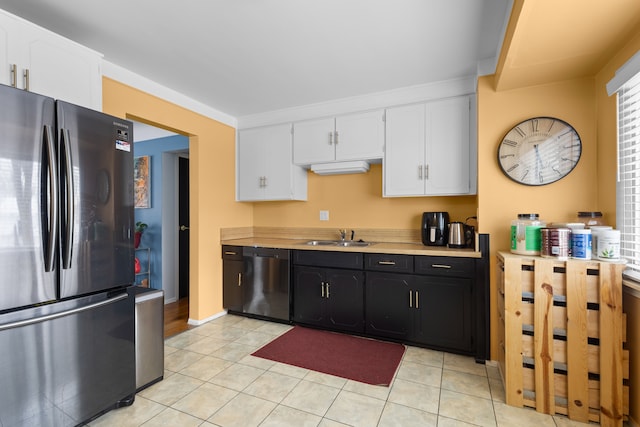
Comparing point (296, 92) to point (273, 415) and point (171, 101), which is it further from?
point (273, 415)

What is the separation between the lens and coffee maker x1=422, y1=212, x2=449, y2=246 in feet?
9.64

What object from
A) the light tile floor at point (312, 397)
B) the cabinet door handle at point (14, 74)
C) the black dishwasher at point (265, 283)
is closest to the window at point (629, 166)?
the light tile floor at point (312, 397)

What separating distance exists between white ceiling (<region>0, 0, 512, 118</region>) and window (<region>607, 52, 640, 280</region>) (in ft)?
2.60

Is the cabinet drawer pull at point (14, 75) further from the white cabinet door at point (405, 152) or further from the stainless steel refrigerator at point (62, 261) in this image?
the white cabinet door at point (405, 152)

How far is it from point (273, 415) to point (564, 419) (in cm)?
174

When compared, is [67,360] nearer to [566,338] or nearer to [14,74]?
[14,74]

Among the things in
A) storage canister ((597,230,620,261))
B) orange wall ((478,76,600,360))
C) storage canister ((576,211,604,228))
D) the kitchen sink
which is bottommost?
the kitchen sink

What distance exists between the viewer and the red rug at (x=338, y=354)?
7.57 ft

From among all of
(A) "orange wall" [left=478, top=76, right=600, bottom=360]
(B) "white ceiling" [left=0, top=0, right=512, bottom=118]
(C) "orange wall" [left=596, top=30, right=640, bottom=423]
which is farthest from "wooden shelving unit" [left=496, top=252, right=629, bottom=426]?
(B) "white ceiling" [left=0, top=0, right=512, bottom=118]

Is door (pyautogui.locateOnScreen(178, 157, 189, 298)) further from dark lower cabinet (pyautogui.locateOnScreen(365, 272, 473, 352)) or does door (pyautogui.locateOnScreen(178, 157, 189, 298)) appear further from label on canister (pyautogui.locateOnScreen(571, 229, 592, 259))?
label on canister (pyautogui.locateOnScreen(571, 229, 592, 259))

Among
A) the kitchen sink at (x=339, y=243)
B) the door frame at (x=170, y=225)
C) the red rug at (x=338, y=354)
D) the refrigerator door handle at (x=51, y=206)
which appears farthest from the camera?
the door frame at (x=170, y=225)

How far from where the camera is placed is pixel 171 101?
9.75 feet

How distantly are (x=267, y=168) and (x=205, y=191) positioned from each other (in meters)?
0.78

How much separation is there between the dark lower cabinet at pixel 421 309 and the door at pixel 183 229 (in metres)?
3.02
